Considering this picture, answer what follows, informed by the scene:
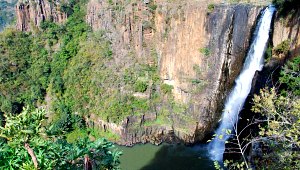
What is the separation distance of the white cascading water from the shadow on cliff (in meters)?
0.60

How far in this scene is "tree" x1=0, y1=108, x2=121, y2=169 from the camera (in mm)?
5141

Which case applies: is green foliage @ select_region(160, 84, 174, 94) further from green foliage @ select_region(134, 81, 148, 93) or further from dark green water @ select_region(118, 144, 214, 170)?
dark green water @ select_region(118, 144, 214, 170)

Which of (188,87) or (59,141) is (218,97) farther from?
(59,141)

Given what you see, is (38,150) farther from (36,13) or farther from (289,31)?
(36,13)

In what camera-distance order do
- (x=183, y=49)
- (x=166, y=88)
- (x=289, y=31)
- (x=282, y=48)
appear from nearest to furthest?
1. (x=289, y=31)
2. (x=282, y=48)
3. (x=183, y=49)
4. (x=166, y=88)

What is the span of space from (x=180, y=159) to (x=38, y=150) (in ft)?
43.7

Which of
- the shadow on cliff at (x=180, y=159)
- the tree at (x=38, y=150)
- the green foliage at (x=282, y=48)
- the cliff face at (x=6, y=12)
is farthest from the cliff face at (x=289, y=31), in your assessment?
the cliff face at (x=6, y=12)

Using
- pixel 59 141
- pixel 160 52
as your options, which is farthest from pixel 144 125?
pixel 59 141

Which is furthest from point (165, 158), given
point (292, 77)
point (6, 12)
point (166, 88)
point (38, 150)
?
point (6, 12)

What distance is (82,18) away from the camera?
83.2 feet

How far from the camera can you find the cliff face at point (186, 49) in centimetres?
1720

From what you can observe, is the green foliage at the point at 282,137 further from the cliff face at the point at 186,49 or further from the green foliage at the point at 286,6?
the cliff face at the point at 186,49

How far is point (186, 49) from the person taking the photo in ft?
62.2

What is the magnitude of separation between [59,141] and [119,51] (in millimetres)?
14956
